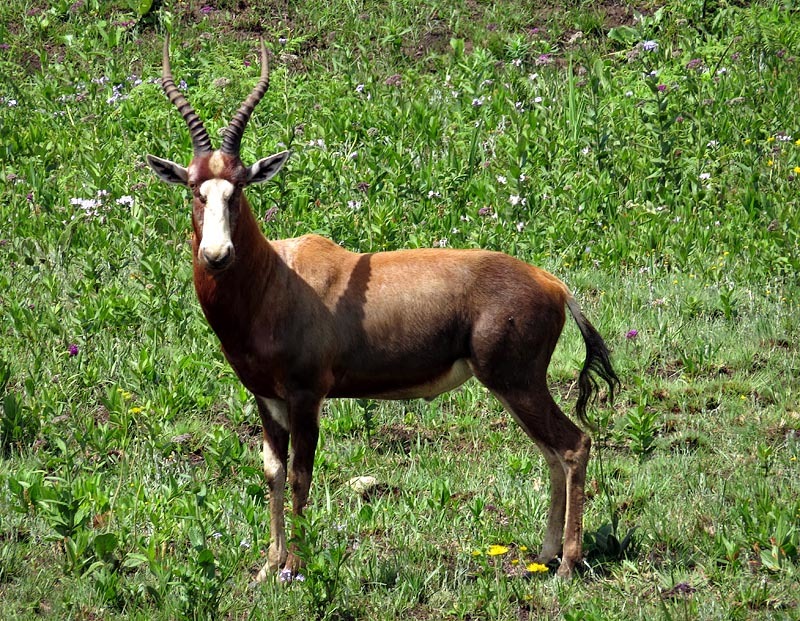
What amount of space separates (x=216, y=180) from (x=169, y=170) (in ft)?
1.63

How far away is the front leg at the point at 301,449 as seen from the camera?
663 centimetres

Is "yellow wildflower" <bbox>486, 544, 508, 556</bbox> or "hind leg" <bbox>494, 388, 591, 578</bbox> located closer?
"yellow wildflower" <bbox>486, 544, 508, 556</bbox>

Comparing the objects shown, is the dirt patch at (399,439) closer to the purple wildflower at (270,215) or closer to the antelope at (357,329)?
the antelope at (357,329)

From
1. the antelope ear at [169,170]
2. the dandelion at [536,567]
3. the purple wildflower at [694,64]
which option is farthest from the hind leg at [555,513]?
the purple wildflower at [694,64]

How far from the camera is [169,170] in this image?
6.80m

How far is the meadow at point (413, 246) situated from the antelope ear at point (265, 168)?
174 cm

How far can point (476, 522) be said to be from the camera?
275 inches

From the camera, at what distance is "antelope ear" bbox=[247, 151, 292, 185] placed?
6676 mm

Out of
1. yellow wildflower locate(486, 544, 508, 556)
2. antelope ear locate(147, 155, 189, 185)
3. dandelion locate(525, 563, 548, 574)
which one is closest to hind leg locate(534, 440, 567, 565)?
dandelion locate(525, 563, 548, 574)

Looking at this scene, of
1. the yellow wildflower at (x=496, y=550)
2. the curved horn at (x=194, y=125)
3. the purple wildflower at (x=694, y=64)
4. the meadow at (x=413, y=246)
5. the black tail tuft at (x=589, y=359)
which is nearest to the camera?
the yellow wildflower at (x=496, y=550)

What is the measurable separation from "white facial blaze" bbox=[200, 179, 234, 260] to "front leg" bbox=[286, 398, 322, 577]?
982 mm

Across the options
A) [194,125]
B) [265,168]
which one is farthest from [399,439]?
[194,125]

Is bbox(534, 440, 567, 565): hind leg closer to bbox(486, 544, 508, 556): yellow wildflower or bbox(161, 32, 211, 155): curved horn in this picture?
bbox(486, 544, 508, 556): yellow wildflower

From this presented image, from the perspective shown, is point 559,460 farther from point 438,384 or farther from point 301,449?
point 301,449
